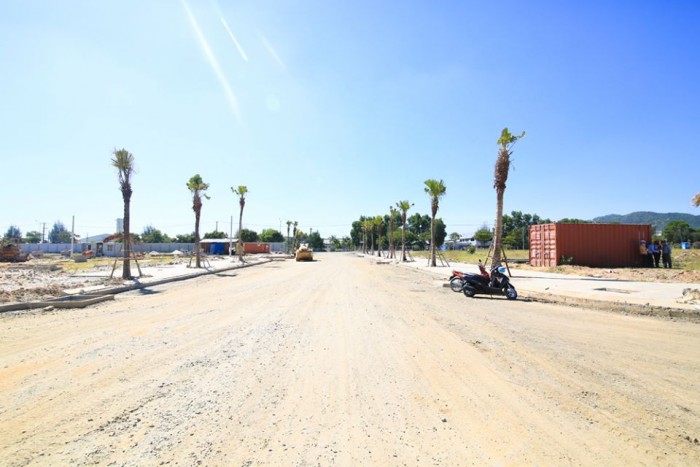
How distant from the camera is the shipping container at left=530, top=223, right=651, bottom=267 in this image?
88.2ft

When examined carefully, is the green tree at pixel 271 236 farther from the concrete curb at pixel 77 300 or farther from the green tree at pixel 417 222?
the concrete curb at pixel 77 300

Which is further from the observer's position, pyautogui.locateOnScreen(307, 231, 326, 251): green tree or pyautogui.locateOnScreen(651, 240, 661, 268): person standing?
pyautogui.locateOnScreen(307, 231, 326, 251): green tree

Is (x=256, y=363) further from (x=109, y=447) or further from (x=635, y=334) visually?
(x=635, y=334)

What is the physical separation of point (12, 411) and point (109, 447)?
63.3 inches

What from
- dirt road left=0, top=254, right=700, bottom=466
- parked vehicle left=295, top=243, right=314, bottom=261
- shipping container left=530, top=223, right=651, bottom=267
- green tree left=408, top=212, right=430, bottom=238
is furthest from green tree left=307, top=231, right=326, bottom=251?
dirt road left=0, top=254, right=700, bottom=466

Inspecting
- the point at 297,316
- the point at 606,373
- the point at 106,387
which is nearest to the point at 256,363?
the point at 106,387

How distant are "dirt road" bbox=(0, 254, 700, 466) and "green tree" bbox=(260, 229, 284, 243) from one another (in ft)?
363

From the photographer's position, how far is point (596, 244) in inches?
1071

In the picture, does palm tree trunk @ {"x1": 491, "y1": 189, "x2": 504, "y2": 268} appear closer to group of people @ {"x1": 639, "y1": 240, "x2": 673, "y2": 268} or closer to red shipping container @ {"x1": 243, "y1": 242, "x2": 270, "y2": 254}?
group of people @ {"x1": 639, "y1": 240, "x2": 673, "y2": 268}

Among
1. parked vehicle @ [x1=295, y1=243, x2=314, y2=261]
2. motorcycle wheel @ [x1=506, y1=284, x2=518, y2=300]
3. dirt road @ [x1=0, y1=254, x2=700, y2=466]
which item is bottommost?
dirt road @ [x1=0, y1=254, x2=700, y2=466]

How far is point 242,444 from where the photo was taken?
3.29m

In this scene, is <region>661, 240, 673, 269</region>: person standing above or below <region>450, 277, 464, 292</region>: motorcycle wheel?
above

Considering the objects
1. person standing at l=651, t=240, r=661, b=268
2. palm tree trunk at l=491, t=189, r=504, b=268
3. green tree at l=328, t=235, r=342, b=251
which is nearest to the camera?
palm tree trunk at l=491, t=189, r=504, b=268

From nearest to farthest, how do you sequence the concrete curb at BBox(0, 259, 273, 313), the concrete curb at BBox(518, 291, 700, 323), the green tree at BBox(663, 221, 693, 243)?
1. the concrete curb at BBox(518, 291, 700, 323)
2. the concrete curb at BBox(0, 259, 273, 313)
3. the green tree at BBox(663, 221, 693, 243)
